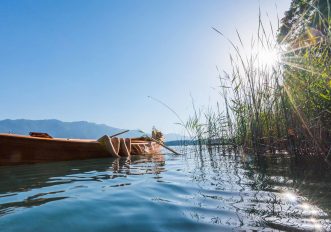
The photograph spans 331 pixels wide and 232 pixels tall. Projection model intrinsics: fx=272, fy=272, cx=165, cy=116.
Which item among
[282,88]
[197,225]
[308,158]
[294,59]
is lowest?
[197,225]

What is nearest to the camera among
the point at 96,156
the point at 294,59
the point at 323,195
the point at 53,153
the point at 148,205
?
the point at 148,205

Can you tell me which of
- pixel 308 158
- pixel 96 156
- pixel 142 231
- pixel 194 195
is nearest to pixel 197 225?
pixel 142 231

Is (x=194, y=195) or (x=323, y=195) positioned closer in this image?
(x=323, y=195)

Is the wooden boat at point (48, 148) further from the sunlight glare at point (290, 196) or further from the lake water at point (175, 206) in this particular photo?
the sunlight glare at point (290, 196)

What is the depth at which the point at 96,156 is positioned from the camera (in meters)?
8.49

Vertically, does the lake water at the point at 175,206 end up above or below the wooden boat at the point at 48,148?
below

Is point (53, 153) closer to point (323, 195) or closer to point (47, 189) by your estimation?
point (47, 189)

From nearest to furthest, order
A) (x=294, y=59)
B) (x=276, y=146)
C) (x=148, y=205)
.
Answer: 1. (x=148, y=205)
2. (x=294, y=59)
3. (x=276, y=146)

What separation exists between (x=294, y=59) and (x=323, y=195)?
2708 mm

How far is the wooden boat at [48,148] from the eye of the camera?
642 cm

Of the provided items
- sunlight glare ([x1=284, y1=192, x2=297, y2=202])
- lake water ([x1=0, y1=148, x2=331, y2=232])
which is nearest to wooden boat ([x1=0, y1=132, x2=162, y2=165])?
lake water ([x1=0, y1=148, x2=331, y2=232])

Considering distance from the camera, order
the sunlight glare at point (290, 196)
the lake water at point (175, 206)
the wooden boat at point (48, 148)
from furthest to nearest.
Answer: the wooden boat at point (48, 148)
the sunlight glare at point (290, 196)
the lake water at point (175, 206)

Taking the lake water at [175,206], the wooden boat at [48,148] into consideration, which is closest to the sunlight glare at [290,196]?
the lake water at [175,206]

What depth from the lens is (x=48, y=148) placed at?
7.13m
